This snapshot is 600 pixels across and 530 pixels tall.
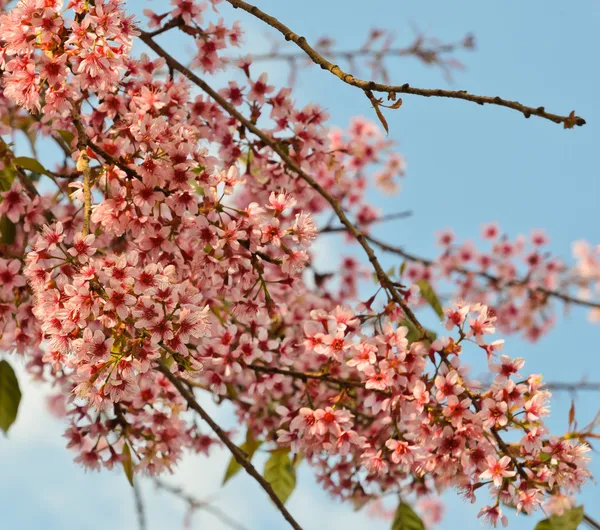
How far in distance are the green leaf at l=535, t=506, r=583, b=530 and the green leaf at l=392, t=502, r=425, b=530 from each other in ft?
1.59

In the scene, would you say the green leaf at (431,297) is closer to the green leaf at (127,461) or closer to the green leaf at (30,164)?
the green leaf at (127,461)

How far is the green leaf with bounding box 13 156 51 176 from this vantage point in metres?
2.54

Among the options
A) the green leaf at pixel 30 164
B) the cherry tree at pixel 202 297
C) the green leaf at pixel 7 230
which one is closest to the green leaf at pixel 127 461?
the cherry tree at pixel 202 297

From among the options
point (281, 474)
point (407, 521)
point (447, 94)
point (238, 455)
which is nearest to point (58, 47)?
point (447, 94)

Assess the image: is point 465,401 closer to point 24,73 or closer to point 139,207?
point 139,207

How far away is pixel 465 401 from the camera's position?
7.06 ft

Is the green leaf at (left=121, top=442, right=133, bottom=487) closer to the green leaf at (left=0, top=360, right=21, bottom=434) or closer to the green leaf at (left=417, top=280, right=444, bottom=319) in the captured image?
the green leaf at (left=0, top=360, right=21, bottom=434)

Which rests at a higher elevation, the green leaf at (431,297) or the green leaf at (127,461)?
the green leaf at (431,297)

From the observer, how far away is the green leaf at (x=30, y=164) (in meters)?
2.54

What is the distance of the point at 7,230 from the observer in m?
2.60

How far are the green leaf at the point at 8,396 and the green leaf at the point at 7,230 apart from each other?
0.50 metres

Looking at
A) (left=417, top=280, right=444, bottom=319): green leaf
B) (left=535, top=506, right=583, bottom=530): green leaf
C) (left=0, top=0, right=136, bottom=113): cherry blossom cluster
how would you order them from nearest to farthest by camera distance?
(left=0, top=0, right=136, bottom=113): cherry blossom cluster, (left=535, top=506, right=583, bottom=530): green leaf, (left=417, top=280, right=444, bottom=319): green leaf

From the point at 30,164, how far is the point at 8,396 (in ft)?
2.80

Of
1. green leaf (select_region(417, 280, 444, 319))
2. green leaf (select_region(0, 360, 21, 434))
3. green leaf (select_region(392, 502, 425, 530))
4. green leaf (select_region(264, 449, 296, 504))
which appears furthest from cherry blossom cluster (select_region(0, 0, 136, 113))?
green leaf (select_region(392, 502, 425, 530))
